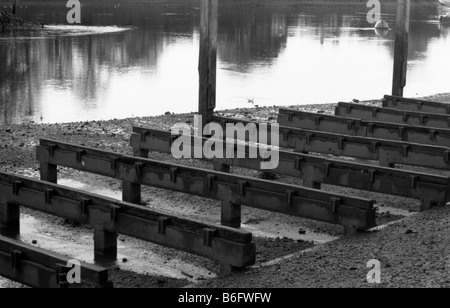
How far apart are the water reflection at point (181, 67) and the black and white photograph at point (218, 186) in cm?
19

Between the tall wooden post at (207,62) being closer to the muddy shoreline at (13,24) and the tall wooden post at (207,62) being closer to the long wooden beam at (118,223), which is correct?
the long wooden beam at (118,223)

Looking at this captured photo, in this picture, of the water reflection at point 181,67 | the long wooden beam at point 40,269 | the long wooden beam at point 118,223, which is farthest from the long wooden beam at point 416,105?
the long wooden beam at point 40,269

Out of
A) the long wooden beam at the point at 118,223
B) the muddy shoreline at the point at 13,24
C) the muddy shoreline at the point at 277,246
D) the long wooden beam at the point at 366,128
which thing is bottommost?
the muddy shoreline at the point at 277,246

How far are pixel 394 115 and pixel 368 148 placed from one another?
321cm

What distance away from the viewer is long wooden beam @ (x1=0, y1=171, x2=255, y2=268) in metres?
8.16

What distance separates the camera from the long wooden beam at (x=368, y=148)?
39.2ft

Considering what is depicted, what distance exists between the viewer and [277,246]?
9.78 metres

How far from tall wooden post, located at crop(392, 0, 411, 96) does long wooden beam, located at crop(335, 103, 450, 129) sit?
324 centimetres

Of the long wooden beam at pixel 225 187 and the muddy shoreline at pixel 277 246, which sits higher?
the long wooden beam at pixel 225 187

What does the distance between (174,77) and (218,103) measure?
19.5ft

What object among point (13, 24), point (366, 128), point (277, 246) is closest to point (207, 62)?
point (366, 128)

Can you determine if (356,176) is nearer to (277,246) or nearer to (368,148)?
(277,246)

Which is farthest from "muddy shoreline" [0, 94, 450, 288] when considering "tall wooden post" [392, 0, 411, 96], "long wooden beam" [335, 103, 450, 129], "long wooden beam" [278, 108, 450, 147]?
"tall wooden post" [392, 0, 411, 96]
